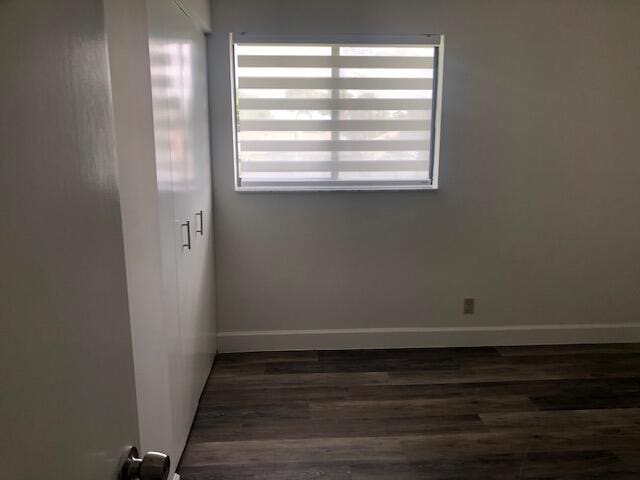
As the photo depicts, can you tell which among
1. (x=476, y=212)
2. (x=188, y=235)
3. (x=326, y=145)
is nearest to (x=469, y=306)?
(x=476, y=212)

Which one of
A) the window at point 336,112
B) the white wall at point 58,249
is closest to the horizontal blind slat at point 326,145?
the window at point 336,112

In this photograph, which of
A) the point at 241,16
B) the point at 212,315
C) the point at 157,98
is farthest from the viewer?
the point at 212,315

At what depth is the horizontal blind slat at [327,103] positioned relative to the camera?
280 centimetres

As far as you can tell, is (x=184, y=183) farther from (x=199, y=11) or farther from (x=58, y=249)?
(x=58, y=249)

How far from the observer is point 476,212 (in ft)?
9.75

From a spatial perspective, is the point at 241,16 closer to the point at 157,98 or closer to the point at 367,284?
the point at 157,98

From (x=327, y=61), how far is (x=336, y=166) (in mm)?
646

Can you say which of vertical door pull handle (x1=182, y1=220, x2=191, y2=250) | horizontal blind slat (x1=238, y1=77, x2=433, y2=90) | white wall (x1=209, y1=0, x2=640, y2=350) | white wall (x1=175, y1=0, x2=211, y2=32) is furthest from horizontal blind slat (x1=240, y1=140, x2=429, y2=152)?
vertical door pull handle (x1=182, y1=220, x2=191, y2=250)

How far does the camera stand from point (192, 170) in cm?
224

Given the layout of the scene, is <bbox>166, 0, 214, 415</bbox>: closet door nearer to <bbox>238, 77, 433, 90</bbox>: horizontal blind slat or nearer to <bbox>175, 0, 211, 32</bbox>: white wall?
<bbox>175, 0, 211, 32</bbox>: white wall

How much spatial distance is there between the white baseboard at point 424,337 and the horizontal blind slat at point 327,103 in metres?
1.49

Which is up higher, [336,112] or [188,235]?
[336,112]

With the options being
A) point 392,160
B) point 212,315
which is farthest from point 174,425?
point 392,160

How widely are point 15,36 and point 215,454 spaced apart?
2.00m
